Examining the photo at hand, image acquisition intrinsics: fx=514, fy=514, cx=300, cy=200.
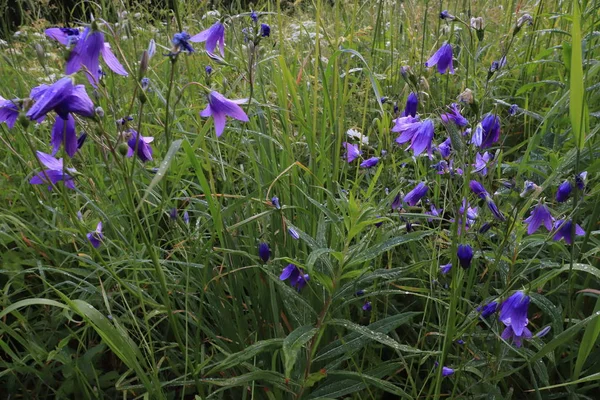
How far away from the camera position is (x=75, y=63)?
101 cm

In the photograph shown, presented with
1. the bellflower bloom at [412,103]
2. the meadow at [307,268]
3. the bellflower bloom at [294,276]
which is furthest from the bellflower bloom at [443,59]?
the bellflower bloom at [294,276]

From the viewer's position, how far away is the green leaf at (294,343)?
93 centimetres

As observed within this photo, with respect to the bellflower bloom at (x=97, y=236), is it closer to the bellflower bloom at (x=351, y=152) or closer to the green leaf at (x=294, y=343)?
the green leaf at (x=294, y=343)

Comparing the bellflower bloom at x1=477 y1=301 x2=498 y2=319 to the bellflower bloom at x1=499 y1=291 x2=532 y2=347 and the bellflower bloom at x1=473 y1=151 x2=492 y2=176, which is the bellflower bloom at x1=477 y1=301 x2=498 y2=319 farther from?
the bellflower bloom at x1=473 y1=151 x2=492 y2=176

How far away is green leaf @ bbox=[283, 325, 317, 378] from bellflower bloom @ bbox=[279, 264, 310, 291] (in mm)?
233

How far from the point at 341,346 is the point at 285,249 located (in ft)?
1.23

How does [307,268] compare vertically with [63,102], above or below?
below

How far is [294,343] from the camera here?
1.02m

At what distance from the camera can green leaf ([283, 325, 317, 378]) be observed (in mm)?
934

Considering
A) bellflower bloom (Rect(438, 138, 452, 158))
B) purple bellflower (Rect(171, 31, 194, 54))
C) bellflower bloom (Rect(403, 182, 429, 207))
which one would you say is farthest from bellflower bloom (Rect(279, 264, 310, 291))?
purple bellflower (Rect(171, 31, 194, 54))

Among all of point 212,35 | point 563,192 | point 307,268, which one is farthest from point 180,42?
point 563,192

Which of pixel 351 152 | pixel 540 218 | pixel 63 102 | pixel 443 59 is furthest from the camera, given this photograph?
pixel 351 152

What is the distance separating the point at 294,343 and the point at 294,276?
35 cm

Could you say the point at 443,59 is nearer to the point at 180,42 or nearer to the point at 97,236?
the point at 180,42
